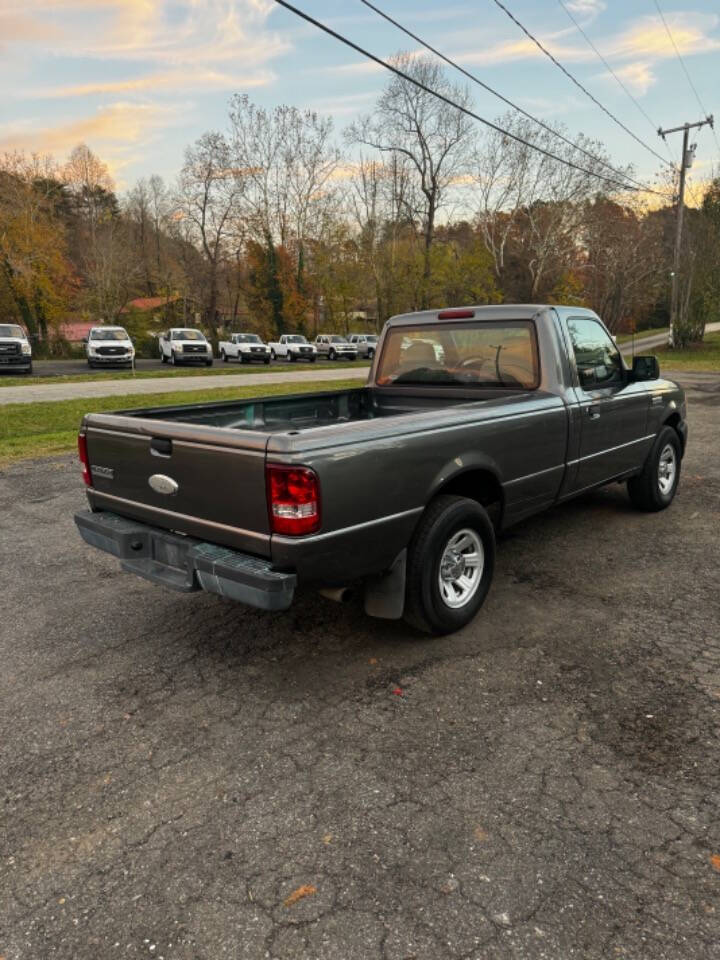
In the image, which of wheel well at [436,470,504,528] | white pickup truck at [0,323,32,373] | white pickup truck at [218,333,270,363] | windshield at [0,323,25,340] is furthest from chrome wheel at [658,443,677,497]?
white pickup truck at [218,333,270,363]

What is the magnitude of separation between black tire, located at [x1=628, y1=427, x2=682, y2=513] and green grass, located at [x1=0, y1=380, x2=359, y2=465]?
6722mm

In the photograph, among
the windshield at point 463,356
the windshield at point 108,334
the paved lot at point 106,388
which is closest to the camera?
the windshield at point 463,356

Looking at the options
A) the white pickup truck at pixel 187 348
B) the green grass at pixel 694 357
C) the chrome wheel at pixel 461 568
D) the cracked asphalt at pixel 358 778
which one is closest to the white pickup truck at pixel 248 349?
the white pickup truck at pixel 187 348

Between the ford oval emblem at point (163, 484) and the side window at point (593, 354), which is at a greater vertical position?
the side window at point (593, 354)

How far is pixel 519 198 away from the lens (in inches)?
1761

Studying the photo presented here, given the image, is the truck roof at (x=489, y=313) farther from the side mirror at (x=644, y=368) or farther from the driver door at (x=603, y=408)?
the side mirror at (x=644, y=368)

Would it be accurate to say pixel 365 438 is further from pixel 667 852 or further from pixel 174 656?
pixel 667 852

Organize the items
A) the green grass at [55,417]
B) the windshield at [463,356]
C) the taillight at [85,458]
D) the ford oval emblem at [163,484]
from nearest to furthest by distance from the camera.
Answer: the ford oval emblem at [163,484] → the taillight at [85,458] → the windshield at [463,356] → the green grass at [55,417]

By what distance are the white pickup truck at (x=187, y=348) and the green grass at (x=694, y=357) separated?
20978mm

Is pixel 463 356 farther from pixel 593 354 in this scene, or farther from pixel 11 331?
pixel 11 331

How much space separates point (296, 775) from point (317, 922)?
68cm

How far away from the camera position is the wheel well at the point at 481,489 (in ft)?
12.4

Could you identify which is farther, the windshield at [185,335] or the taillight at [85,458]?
the windshield at [185,335]

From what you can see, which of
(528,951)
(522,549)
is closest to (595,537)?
(522,549)
